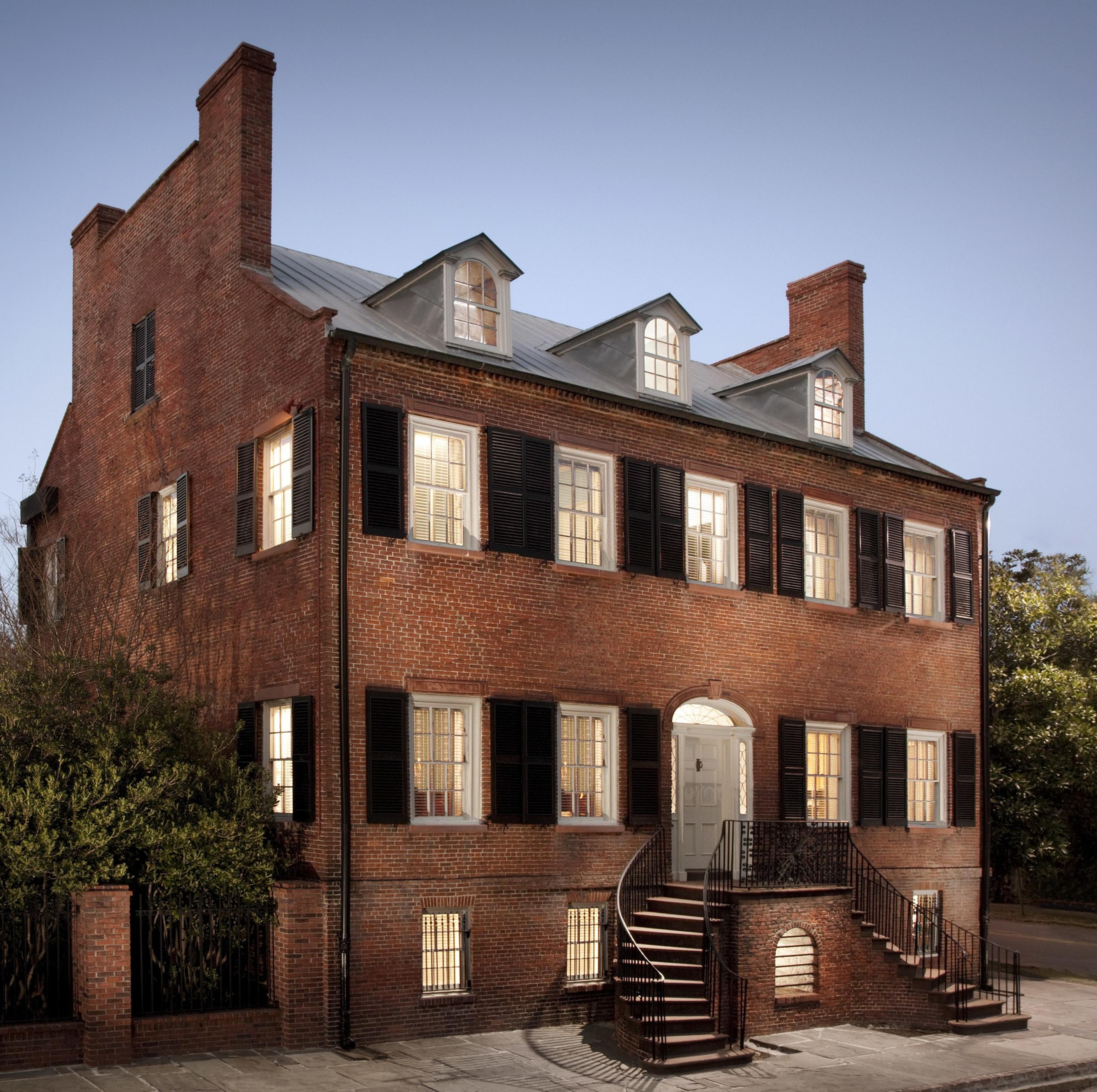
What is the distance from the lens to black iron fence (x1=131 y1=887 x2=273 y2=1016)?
45.6ft

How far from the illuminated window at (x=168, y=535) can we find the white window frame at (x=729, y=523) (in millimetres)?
7296

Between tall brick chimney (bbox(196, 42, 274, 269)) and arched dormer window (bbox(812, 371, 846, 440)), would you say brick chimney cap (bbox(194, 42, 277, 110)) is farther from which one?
arched dormer window (bbox(812, 371, 846, 440))

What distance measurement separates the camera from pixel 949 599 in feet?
73.4

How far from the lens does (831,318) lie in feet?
82.3

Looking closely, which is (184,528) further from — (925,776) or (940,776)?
(940,776)

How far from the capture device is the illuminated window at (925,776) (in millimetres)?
21453

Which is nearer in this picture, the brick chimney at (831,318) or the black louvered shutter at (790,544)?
the black louvered shutter at (790,544)

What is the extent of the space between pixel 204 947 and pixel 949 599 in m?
13.6

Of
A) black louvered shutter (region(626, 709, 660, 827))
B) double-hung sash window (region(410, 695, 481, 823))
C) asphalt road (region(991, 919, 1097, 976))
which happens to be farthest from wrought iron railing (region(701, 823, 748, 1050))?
asphalt road (region(991, 919, 1097, 976))

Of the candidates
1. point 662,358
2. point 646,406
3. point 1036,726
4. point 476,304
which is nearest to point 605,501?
point 646,406

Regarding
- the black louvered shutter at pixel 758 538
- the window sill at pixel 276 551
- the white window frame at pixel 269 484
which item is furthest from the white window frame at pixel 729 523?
the window sill at pixel 276 551

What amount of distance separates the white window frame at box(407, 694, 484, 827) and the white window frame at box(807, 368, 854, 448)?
781 centimetres

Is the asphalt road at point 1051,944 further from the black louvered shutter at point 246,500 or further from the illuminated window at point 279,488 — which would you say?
the black louvered shutter at point 246,500

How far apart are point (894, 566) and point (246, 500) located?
415 inches
